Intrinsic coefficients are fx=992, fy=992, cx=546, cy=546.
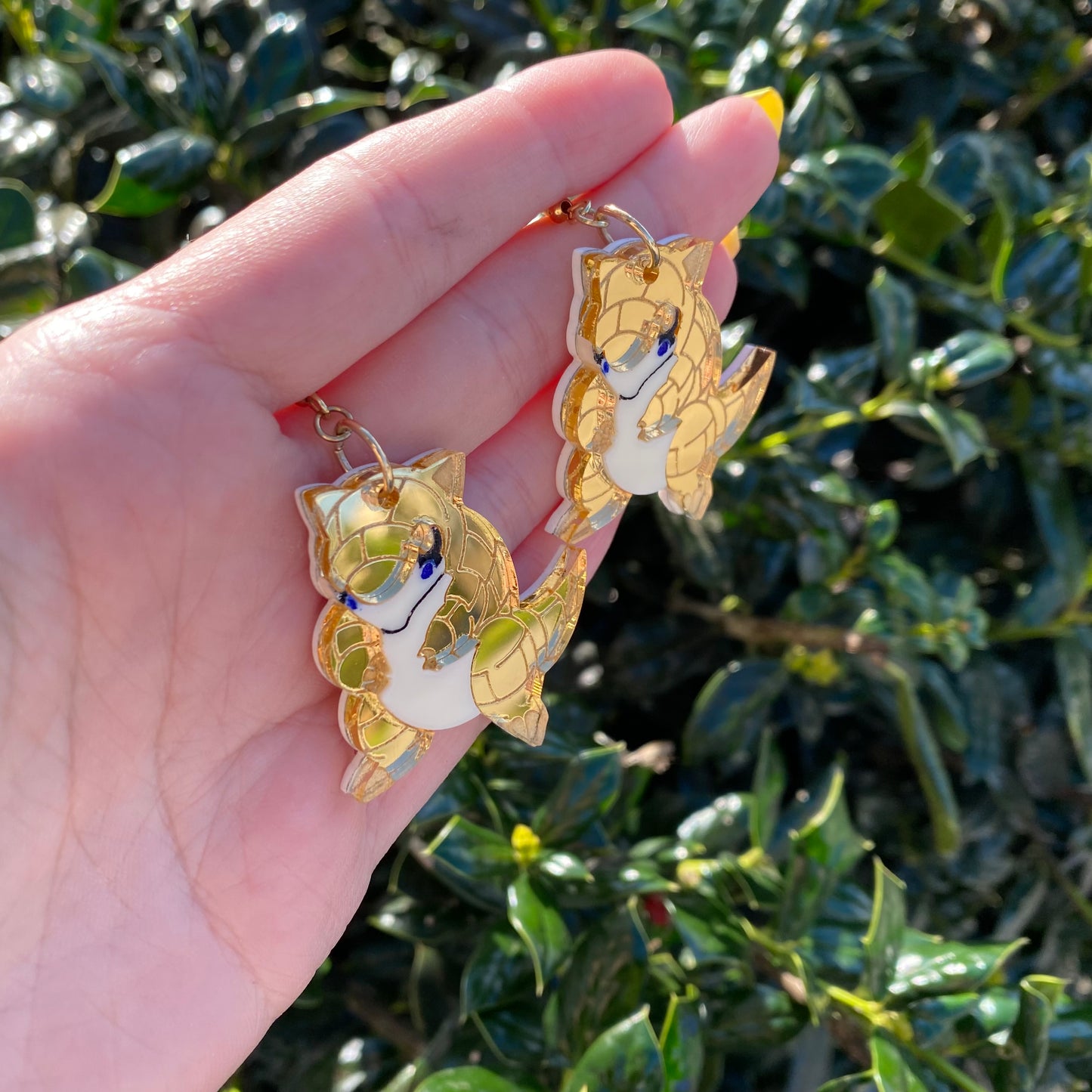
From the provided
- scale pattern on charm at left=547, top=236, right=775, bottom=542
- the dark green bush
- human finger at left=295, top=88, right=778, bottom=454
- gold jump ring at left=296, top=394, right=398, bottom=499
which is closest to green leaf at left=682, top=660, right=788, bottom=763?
the dark green bush

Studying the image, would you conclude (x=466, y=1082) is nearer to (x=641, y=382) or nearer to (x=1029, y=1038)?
(x=1029, y=1038)

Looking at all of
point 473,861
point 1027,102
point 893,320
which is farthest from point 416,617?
point 1027,102

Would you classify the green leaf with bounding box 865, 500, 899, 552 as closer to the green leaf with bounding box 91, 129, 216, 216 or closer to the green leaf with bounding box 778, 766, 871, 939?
the green leaf with bounding box 778, 766, 871, 939

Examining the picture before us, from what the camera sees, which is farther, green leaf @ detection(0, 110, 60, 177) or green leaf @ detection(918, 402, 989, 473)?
green leaf @ detection(0, 110, 60, 177)

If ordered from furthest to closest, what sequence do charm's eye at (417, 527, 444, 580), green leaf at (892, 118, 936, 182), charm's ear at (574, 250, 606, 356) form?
green leaf at (892, 118, 936, 182) < charm's ear at (574, 250, 606, 356) < charm's eye at (417, 527, 444, 580)

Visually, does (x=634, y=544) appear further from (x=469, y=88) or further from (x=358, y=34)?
(x=358, y=34)

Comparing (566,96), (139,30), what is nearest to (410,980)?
(566,96)

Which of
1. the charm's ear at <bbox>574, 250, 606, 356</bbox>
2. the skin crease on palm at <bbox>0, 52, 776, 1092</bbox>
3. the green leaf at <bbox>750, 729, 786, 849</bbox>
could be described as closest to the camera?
the skin crease on palm at <bbox>0, 52, 776, 1092</bbox>
